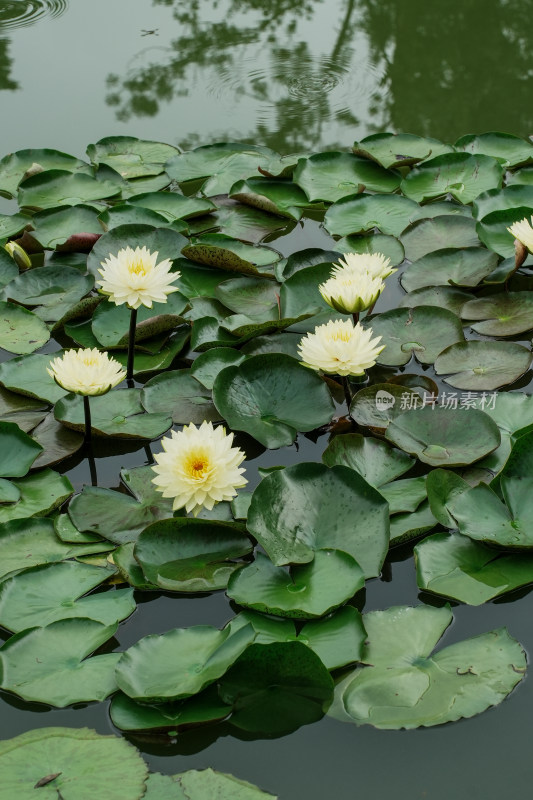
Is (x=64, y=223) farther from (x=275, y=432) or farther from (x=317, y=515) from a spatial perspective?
(x=317, y=515)

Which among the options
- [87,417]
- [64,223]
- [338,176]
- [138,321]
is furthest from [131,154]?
[87,417]

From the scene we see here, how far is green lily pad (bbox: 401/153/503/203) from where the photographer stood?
10.4 feet

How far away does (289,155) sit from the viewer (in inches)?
139

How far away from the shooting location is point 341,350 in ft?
6.61

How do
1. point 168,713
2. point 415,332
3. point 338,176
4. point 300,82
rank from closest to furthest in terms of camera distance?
point 168,713 < point 415,332 < point 338,176 < point 300,82

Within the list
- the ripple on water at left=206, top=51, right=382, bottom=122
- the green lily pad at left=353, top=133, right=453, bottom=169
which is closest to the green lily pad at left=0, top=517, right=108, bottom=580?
the green lily pad at left=353, top=133, right=453, bottom=169

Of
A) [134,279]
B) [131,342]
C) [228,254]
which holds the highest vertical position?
[134,279]

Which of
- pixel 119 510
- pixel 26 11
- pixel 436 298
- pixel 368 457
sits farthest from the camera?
pixel 26 11

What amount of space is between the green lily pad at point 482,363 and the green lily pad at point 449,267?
34cm

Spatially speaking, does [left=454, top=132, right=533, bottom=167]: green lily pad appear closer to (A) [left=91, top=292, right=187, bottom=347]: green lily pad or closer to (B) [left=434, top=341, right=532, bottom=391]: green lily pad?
(B) [left=434, top=341, right=532, bottom=391]: green lily pad

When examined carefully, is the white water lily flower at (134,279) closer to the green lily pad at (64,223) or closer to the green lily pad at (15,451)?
the green lily pad at (15,451)

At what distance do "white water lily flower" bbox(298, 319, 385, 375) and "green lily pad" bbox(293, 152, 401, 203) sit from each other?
1284mm

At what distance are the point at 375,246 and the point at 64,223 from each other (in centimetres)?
116

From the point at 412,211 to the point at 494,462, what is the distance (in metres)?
1.33
